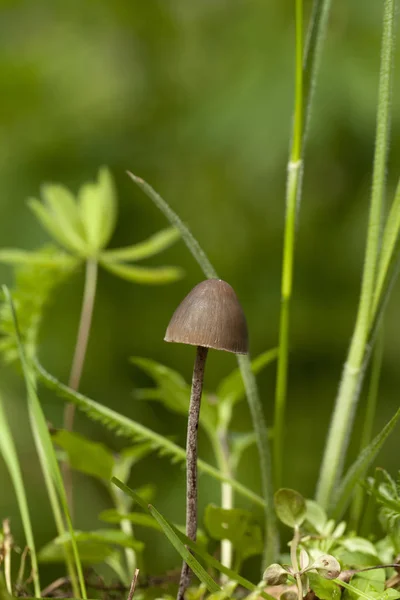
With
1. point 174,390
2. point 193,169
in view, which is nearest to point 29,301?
point 174,390

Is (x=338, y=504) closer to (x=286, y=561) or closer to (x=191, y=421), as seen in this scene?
(x=286, y=561)

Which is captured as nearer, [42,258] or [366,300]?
[366,300]

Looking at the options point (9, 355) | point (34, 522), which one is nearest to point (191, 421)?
point (9, 355)

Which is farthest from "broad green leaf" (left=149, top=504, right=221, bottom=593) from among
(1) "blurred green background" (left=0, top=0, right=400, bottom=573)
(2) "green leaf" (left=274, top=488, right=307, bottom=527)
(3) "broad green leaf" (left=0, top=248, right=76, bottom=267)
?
(1) "blurred green background" (left=0, top=0, right=400, bottom=573)

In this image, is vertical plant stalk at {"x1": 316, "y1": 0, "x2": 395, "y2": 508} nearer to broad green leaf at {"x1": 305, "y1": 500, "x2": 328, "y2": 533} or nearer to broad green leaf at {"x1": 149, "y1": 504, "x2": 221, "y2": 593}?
broad green leaf at {"x1": 305, "y1": 500, "x2": 328, "y2": 533}

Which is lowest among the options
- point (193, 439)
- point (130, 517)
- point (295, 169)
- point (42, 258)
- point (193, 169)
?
point (130, 517)

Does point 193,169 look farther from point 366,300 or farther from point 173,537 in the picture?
point 173,537
